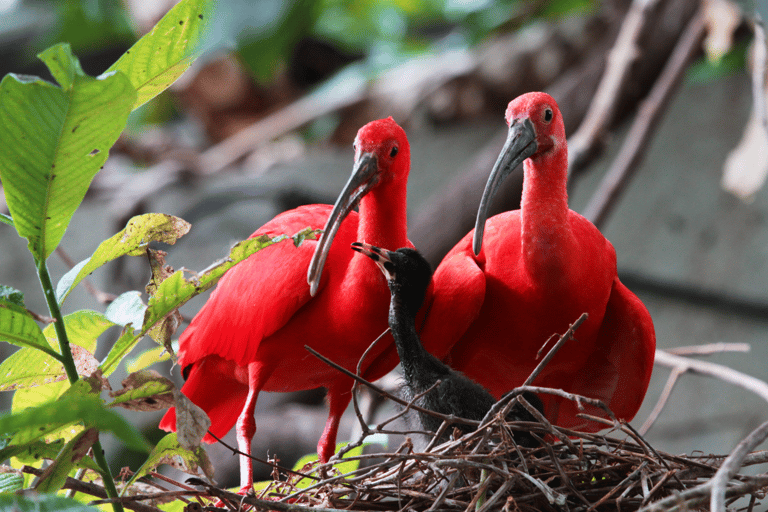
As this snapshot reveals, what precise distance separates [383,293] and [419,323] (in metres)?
0.18

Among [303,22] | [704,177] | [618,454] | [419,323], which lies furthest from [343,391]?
[704,177]

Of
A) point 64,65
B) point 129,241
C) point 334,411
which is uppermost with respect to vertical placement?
point 64,65

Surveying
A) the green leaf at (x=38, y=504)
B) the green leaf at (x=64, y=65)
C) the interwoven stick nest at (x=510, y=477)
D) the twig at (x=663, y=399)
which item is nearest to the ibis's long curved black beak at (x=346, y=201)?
the interwoven stick nest at (x=510, y=477)

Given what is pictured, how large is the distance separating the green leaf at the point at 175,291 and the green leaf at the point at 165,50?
363mm

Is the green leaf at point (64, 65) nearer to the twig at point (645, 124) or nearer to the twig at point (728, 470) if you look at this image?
the twig at point (728, 470)

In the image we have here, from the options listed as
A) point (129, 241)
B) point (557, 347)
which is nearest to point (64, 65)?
point (129, 241)

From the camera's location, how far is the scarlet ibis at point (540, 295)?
77.8 inches

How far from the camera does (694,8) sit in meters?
4.02

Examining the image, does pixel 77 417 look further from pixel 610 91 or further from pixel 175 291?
pixel 610 91

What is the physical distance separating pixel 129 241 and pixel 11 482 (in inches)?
21.5

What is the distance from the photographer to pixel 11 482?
1.43 m

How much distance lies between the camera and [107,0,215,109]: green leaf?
1.40 m

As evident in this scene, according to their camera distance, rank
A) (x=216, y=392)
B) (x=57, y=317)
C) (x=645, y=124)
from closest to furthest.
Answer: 1. (x=57, y=317)
2. (x=216, y=392)
3. (x=645, y=124)

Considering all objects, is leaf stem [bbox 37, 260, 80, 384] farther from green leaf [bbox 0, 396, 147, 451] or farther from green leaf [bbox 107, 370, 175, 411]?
green leaf [bbox 0, 396, 147, 451]
